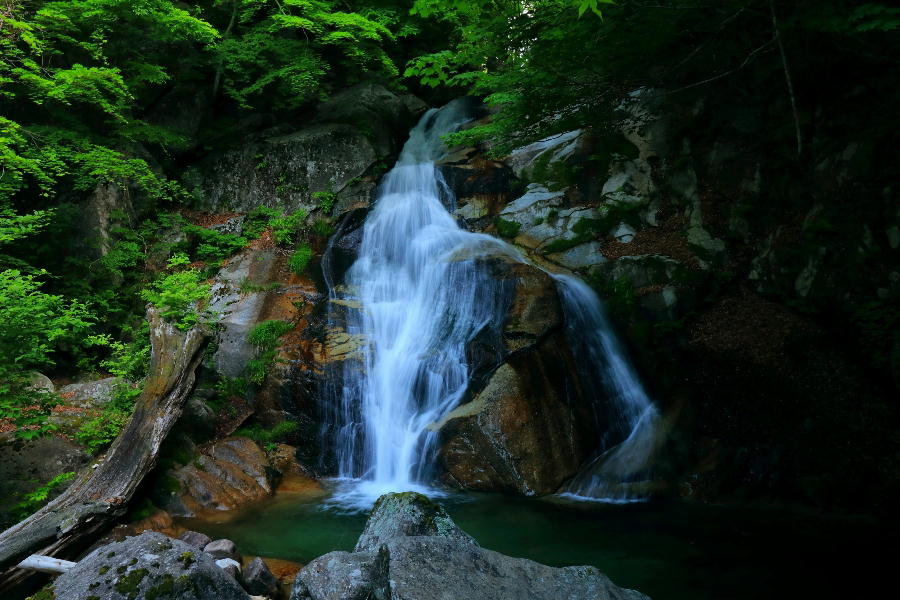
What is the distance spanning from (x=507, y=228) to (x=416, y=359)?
394 centimetres

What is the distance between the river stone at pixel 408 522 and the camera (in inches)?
156

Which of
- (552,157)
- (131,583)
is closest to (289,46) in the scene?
(552,157)

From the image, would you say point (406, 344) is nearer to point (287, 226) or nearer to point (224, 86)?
point (287, 226)

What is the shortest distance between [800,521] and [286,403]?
285 inches

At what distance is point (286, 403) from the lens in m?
8.51

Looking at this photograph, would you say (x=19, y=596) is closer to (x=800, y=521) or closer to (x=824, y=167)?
(x=800, y=521)

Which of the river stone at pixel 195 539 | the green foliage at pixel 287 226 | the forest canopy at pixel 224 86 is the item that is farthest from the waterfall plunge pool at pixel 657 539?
the green foliage at pixel 287 226

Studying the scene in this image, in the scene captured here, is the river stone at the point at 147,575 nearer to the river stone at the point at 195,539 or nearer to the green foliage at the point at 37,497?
the river stone at the point at 195,539

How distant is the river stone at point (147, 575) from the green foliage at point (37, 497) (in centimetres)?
264

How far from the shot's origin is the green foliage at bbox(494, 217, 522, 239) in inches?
421

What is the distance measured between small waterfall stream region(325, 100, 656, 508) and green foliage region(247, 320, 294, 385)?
37.4 inches

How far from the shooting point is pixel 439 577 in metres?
2.88

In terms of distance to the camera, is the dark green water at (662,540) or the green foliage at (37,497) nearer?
the dark green water at (662,540)

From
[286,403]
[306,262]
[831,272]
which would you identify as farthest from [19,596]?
[831,272]
